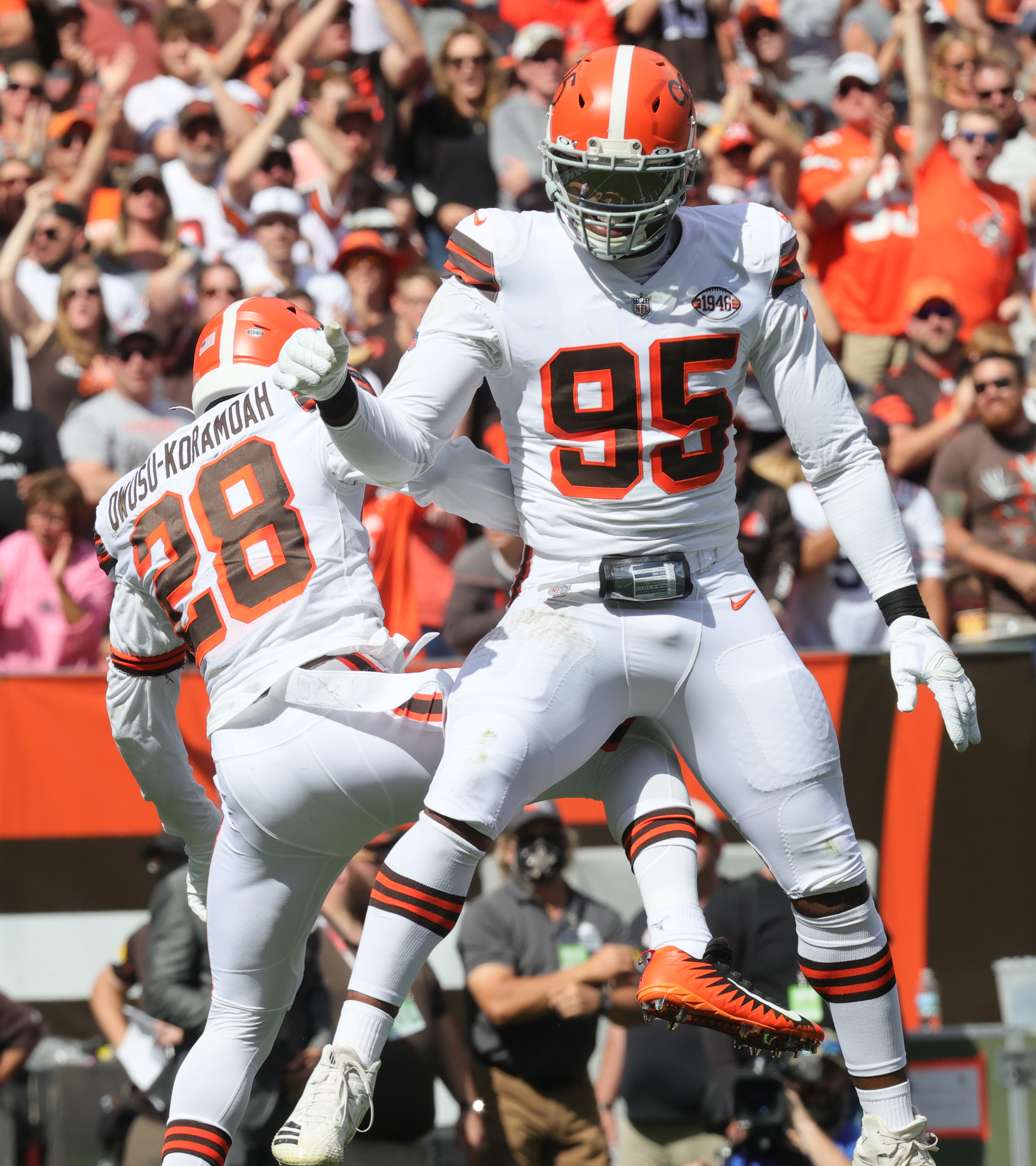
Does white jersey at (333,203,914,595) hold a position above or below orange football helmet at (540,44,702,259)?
below

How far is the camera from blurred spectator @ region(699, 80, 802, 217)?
31.9ft

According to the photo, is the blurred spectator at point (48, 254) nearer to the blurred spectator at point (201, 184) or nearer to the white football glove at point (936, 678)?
the blurred spectator at point (201, 184)

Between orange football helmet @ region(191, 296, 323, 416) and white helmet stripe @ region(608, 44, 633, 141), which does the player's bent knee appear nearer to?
white helmet stripe @ region(608, 44, 633, 141)

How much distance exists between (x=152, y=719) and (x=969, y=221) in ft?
22.1

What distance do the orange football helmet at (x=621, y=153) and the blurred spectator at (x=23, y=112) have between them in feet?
20.9

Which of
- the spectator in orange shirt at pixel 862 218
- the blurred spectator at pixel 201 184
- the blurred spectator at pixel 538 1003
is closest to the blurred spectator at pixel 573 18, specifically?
the spectator in orange shirt at pixel 862 218

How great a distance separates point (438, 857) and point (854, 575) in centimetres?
441

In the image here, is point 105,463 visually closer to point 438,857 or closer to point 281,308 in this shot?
point 281,308

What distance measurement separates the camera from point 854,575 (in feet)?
25.8

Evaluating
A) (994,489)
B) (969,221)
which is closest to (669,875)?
(994,489)

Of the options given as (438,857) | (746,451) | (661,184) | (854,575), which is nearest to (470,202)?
(746,451)

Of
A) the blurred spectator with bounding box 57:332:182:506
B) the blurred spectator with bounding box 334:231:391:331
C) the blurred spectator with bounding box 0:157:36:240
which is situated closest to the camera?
the blurred spectator with bounding box 57:332:182:506

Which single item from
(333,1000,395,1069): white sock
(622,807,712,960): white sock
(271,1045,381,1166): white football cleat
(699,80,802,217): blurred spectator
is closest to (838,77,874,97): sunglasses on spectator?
(699,80,802,217): blurred spectator

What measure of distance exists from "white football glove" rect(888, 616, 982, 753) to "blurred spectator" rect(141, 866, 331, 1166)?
263 centimetres
